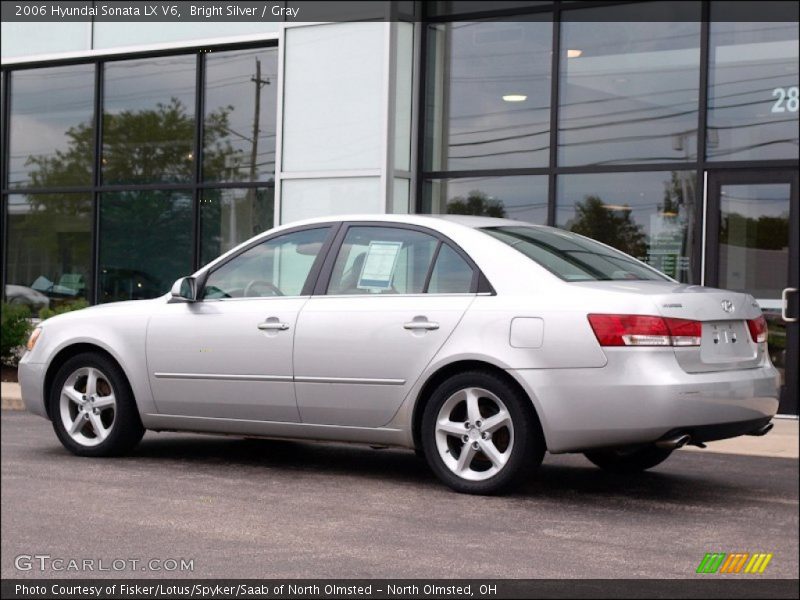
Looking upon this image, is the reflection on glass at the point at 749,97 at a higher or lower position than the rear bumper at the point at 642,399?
higher

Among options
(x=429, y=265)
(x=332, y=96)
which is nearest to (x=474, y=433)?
(x=429, y=265)

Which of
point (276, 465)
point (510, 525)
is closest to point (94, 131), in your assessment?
point (510, 525)

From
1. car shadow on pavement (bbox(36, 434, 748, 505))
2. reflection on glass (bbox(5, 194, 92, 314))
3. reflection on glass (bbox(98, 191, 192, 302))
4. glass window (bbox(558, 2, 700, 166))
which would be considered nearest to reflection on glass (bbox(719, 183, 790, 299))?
glass window (bbox(558, 2, 700, 166))

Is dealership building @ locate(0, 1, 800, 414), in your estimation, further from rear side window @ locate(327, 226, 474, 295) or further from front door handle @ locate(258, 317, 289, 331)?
front door handle @ locate(258, 317, 289, 331)

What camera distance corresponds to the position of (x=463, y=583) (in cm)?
130

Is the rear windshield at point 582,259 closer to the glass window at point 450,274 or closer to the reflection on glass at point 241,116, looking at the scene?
the glass window at point 450,274

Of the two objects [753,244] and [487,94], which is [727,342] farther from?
[487,94]

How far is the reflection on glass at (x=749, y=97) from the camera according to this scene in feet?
5.64

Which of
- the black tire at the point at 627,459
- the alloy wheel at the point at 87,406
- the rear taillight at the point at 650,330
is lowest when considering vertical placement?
the black tire at the point at 627,459

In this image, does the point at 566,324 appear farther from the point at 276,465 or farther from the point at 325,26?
the point at 276,465

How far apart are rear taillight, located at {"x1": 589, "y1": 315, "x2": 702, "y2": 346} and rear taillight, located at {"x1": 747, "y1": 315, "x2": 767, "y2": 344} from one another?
0.07 meters

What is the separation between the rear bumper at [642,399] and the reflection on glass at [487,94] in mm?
372

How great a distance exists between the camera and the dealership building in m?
1.56

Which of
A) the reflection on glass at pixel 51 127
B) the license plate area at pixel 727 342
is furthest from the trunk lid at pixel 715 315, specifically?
the reflection on glass at pixel 51 127
